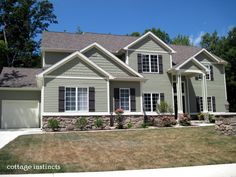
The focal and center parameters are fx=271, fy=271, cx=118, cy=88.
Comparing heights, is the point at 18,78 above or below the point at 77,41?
below

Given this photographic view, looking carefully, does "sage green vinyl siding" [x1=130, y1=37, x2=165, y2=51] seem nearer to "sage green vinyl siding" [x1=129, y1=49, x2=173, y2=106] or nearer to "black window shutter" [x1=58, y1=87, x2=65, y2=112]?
"sage green vinyl siding" [x1=129, y1=49, x2=173, y2=106]

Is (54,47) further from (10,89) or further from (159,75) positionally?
(159,75)

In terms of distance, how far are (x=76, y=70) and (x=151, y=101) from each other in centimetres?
758

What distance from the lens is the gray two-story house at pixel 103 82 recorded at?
715 inches

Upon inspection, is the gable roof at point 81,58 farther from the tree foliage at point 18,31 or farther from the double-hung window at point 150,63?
the tree foliage at point 18,31

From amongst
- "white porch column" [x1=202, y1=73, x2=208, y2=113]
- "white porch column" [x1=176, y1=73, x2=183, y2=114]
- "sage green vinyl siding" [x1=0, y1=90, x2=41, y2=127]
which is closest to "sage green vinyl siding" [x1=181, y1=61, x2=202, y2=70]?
"white porch column" [x1=202, y1=73, x2=208, y2=113]

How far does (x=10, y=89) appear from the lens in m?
21.2

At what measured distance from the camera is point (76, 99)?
18.3 m

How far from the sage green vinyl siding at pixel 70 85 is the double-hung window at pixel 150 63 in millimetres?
5629

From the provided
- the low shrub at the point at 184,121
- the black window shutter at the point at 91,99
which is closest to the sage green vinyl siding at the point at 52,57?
the black window shutter at the point at 91,99

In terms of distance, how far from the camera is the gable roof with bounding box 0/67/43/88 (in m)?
21.7

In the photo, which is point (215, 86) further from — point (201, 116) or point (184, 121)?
point (184, 121)

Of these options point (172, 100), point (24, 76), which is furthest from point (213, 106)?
point (24, 76)

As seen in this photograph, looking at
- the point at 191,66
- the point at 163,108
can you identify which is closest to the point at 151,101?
the point at 163,108
